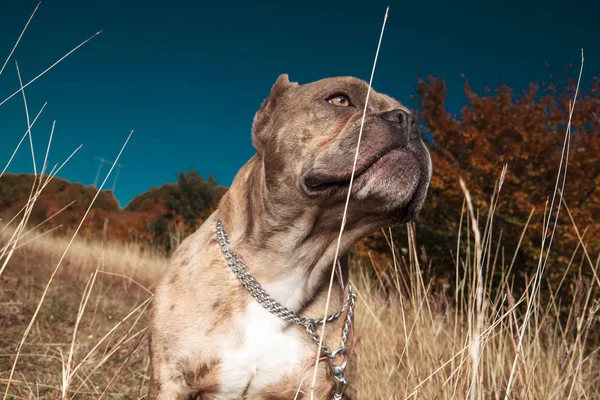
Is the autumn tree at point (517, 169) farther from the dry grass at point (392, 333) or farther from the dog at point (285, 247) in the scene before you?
the dog at point (285, 247)

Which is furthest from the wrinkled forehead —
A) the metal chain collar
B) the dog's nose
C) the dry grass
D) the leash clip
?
the leash clip

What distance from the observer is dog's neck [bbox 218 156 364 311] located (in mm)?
2609

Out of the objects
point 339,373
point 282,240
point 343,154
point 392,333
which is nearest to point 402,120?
point 343,154

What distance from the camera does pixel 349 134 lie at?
2.41 meters

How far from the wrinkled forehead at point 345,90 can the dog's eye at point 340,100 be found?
0.03 metres

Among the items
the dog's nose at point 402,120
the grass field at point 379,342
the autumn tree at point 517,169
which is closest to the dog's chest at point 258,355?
the grass field at point 379,342

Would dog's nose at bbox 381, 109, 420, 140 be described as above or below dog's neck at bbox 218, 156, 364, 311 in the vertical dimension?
above

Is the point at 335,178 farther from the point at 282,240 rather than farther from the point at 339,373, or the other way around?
the point at 339,373

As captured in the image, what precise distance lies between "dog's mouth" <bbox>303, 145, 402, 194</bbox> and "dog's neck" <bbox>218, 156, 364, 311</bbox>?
0.52 feet

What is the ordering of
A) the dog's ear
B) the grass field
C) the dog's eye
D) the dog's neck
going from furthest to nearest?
the dog's ear < the dog's eye < the dog's neck < the grass field

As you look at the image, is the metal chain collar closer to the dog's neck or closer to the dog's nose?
the dog's neck

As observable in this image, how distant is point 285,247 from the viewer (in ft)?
8.72

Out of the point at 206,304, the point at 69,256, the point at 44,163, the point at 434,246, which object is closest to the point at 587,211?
the point at 434,246

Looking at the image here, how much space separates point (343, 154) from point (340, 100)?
1.93ft
